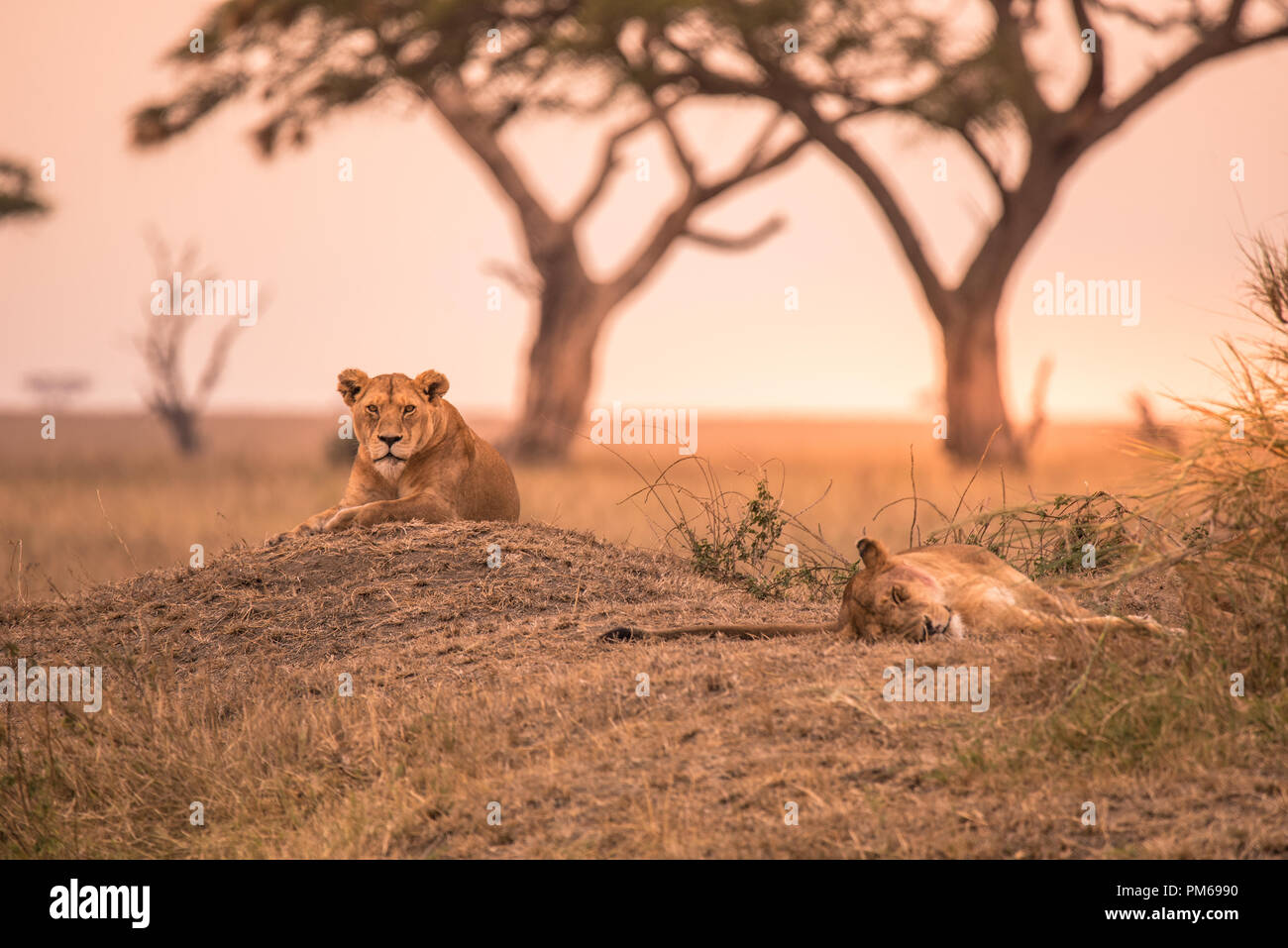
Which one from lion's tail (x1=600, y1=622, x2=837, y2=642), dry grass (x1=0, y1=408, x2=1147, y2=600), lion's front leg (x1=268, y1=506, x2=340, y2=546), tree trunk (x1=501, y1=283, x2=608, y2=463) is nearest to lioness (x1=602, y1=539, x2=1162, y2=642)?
lion's tail (x1=600, y1=622, x2=837, y2=642)

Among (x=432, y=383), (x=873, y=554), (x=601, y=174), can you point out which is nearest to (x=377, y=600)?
(x=432, y=383)

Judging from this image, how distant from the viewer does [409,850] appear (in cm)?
542

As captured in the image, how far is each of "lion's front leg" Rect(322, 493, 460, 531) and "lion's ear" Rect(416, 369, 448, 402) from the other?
0.66 metres

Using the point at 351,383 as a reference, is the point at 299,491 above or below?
below

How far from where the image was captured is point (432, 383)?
31.9 ft

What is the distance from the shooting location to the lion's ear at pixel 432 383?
31.7ft

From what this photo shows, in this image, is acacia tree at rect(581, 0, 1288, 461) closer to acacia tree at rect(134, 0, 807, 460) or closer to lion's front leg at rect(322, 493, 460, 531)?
acacia tree at rect(134, 0, 807, 460)

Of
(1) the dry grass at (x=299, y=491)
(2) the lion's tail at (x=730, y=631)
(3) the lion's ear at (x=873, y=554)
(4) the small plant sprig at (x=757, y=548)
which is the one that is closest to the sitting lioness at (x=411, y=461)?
(1) the dry grass at (x=299, y=491)

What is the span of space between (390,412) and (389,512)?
747 mm

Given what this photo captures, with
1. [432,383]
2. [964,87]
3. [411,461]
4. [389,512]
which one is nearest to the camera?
[432,383]

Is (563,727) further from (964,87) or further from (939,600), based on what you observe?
(964,87)

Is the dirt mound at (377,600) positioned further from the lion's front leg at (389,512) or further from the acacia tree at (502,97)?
the acacia tree at (502,97)
